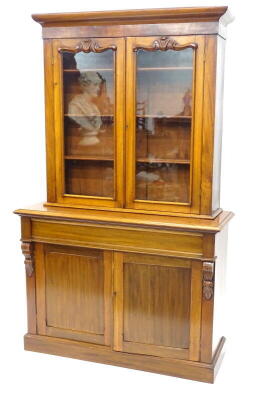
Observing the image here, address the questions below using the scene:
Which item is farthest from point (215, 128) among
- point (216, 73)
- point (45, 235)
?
point (45, 235)

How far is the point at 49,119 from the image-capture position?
10.3 ft

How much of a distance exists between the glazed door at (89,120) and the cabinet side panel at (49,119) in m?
0.03

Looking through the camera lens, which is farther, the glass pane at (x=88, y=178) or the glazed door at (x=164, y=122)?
the glass pane at (x=88, y=178)

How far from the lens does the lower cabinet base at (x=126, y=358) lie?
2.92m

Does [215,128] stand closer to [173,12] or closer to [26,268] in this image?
[173,12]


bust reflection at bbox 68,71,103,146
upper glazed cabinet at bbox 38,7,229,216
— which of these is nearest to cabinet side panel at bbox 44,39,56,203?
upper glazed cabinet at bbox 38,7,229,216

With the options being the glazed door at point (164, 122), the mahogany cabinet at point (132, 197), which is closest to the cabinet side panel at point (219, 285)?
the mahogany cabinet at point (132, 197)

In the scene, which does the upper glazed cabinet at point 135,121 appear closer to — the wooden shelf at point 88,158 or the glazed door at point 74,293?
the wooden shelf at point 88,158

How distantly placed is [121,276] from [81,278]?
256 millimetres

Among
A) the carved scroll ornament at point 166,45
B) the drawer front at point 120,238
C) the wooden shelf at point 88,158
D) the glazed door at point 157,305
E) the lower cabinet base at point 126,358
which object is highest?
the carved scroll ornament at point 166,45

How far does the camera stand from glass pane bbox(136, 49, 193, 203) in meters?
2.90

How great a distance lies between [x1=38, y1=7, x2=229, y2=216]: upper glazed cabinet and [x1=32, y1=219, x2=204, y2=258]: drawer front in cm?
16

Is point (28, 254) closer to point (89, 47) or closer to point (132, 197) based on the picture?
point (132, 197)

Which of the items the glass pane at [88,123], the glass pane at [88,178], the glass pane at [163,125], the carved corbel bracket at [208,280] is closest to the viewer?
the carved corbel bracket at [208,280]
